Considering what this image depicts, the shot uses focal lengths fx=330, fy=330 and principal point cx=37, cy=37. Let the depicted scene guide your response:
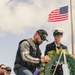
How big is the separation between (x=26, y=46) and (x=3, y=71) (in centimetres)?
184

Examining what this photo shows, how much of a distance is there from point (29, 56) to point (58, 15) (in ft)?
33.6

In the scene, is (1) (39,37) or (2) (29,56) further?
(1) (39,37)

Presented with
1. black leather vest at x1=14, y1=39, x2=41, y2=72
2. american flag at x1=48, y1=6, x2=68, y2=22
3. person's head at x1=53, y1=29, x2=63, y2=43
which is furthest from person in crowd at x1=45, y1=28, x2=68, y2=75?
american flag at x1=48, y1=6, x2=68, y2=22

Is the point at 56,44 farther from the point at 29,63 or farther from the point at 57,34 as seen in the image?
the point at 29,63

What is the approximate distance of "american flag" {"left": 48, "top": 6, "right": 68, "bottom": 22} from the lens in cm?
1650

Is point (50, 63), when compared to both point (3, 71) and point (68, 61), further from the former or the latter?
point (3, 71)

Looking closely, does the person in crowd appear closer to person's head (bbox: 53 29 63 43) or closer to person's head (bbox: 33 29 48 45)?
person's head (bbox: 53 29 63 43)

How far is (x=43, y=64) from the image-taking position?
7344 mm

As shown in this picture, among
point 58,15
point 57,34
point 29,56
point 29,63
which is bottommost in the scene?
point 29,63

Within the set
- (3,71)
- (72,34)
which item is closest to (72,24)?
(72,34)

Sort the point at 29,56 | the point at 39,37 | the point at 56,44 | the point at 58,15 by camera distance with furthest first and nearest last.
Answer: the point at 58,15
the point at 56,44
the point at 39,37
the point at 29,56

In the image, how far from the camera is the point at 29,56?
6.83 m

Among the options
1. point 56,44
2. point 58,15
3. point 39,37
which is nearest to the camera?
point 39,37

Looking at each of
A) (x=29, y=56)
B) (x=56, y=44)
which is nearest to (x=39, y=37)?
(x=29, y=56)
